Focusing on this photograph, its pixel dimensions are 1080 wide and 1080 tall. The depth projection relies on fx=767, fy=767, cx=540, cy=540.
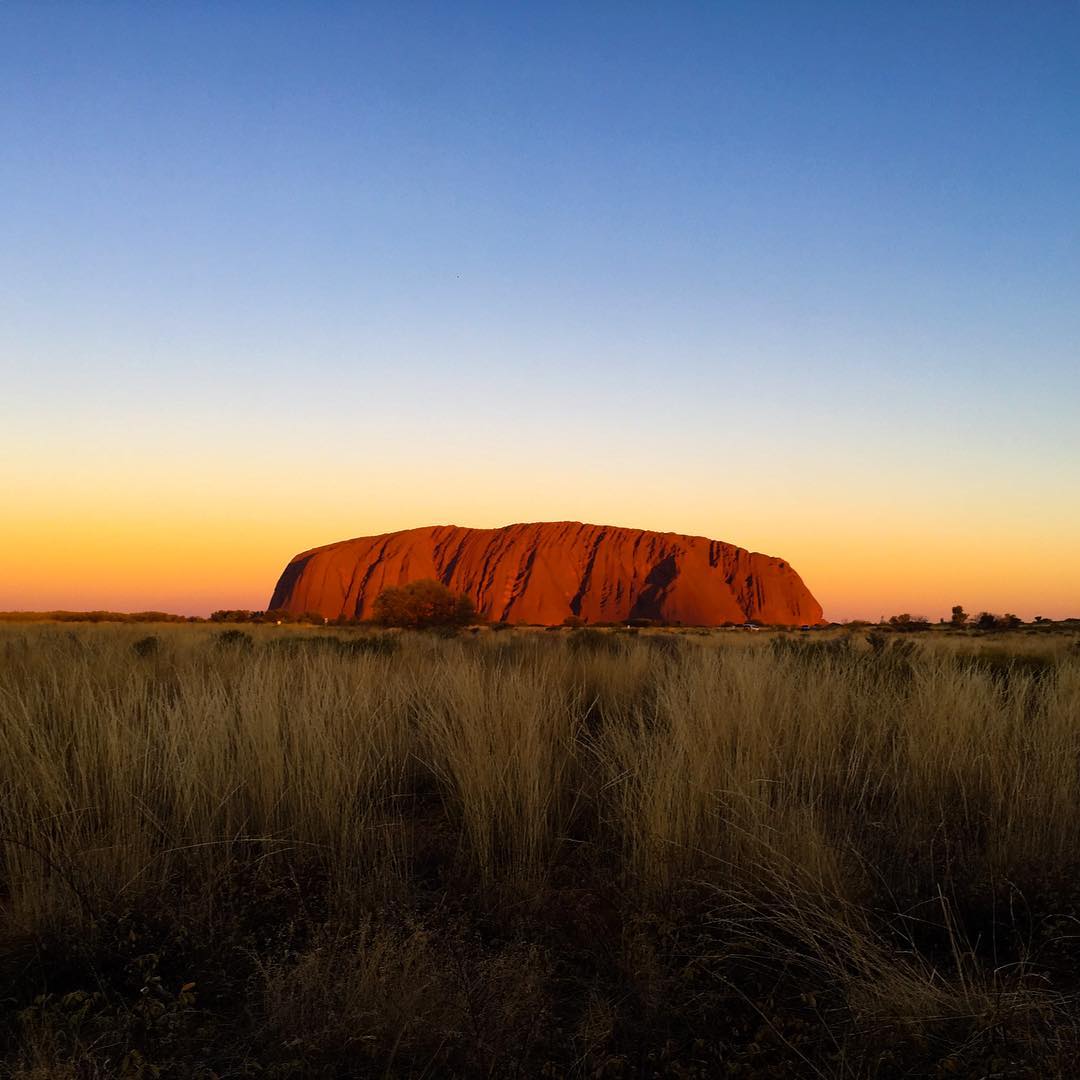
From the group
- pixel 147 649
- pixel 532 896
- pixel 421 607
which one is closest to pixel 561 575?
pixel 421 607

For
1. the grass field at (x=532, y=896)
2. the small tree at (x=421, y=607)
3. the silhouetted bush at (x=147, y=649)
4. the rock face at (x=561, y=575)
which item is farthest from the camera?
the rock face at (x=561, y=575)

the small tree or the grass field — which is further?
the small tree

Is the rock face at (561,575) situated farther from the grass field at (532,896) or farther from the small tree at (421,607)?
the grass field at (532,896)

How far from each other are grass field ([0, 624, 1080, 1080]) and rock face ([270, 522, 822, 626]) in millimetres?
76834

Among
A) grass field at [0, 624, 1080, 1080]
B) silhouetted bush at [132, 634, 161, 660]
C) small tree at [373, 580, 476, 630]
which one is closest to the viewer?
grass field at [0, 624, 1080, 1080]

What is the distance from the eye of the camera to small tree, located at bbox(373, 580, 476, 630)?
120 feet

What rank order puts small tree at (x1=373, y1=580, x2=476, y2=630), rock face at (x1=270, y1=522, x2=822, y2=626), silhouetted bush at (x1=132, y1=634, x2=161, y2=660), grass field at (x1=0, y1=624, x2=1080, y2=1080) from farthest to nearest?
rock face at (x1=270, y1=522, x2=822, y2=626), small tree at (x1=373, y1=580, x2=476, y2=630), silhouetted bush at (x1=132, y1=634, x2=161, y2=660), grass field at (x1=0, y1=624, x2=1080, y2=1080)

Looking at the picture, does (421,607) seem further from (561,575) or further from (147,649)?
(561,575)

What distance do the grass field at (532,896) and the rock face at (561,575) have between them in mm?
76834

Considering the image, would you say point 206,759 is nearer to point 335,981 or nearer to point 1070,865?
point 335,981

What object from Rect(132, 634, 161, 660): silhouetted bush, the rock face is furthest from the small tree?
the rock face

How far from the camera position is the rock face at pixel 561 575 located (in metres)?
84.4

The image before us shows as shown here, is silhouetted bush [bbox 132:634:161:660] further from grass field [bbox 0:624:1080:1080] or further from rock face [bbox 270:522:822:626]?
rock face [bbox 270:522:822:626]

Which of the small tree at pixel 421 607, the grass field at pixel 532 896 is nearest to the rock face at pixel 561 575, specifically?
the small tree at pixel 421 607
